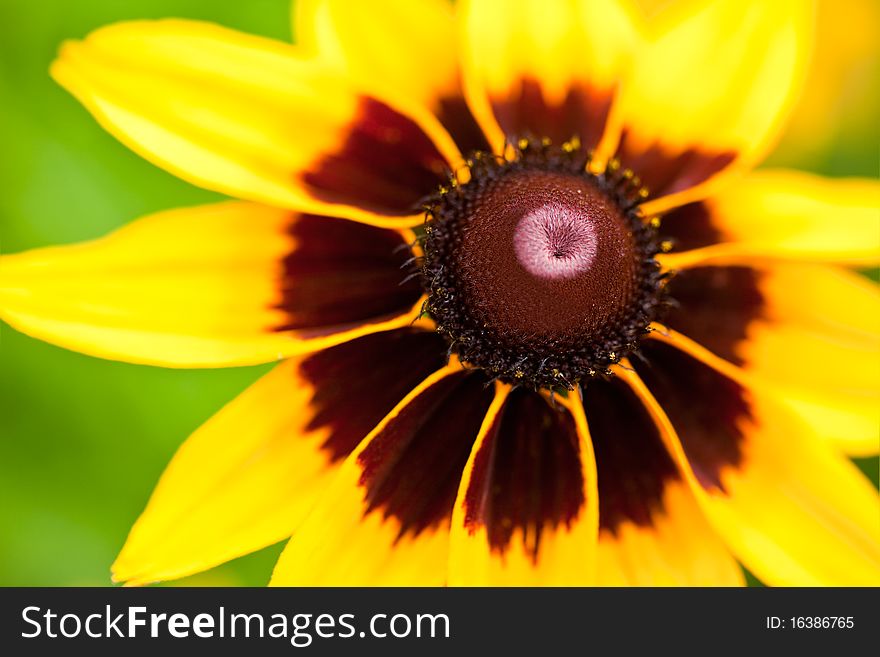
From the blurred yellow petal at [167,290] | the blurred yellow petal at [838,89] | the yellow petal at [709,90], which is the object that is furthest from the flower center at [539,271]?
the blurred yellow petal at [838,89]

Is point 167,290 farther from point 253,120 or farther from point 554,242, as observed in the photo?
point 554,242

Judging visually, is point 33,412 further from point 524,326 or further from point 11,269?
point 524,326

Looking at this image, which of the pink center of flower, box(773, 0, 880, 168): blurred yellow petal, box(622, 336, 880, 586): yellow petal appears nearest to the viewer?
the pink center of flower

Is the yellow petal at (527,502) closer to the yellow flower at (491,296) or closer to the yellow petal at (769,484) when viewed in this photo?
the yellow flower at (491,296)

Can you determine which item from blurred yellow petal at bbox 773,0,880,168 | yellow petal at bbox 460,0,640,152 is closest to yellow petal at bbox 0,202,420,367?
yellow petal at bbox 460,0,640,152

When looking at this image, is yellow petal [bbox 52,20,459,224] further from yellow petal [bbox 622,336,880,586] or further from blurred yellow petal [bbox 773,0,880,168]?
blurred yellow petal [bbox 773,0,880,168]
